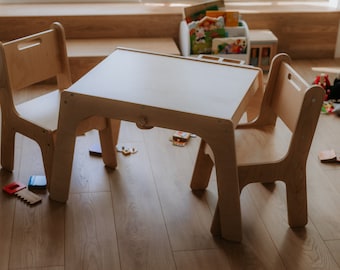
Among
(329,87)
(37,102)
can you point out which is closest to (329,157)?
(329,87)

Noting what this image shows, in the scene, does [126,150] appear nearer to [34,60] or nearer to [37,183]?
[37,183]

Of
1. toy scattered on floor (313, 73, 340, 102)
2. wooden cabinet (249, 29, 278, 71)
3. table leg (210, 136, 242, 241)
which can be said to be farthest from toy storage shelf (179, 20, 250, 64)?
table leg (210, 136, 242, 241)

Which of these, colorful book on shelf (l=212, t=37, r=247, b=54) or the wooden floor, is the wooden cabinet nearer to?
colorful book on shelf (l=212, t=37, r=247, b=54)

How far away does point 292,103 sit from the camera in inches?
68.9

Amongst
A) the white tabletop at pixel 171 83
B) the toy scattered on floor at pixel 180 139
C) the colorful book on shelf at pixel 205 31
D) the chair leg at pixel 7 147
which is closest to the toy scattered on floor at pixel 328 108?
the colorful book on shelf at pixel 205 31

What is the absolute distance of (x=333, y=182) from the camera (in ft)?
6.96

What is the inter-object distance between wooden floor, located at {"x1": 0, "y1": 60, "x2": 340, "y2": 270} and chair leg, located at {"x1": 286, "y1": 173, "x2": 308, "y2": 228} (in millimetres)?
38

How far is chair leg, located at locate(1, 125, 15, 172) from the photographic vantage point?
2.07 m

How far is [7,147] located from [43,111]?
0.23 metres

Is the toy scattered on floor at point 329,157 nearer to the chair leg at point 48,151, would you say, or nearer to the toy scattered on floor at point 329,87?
the toy scattered on floor at point 329,87

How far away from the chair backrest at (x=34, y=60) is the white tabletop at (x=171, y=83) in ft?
0.89

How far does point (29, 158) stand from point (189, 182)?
27.7 inches

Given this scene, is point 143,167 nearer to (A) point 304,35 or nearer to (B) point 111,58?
(B) point 111,58

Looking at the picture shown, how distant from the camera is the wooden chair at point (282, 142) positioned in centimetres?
165
